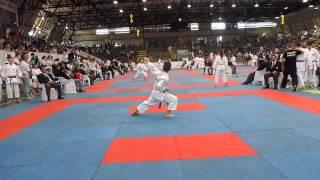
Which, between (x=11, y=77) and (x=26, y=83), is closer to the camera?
(x=11, y=77)

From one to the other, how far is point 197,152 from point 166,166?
0.82 meters

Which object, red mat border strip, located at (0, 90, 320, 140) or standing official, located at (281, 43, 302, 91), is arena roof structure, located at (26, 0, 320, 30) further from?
standing official, located at (281, 43, 302, 91)

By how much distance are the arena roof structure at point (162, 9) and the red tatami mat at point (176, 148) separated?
28993 millimetres

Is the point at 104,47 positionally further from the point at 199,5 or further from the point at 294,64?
the point at 294,64

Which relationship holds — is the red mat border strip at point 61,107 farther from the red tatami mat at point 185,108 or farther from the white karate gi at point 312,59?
the red tatami mat at point 185,108

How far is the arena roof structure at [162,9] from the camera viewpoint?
3903cm

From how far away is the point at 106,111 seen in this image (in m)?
9.77

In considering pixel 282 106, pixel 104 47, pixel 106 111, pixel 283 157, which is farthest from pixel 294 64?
pixel 104 47

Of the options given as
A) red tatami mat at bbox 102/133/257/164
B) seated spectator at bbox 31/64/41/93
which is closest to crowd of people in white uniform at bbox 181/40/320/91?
red tatami mat at bbox 102/133/257/164

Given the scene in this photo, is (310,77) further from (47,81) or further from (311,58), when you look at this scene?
(47,81)

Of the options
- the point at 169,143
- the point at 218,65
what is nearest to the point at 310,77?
the point at 218,65

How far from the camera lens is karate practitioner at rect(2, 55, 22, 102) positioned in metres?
12.8

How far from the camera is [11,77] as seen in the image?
12875 millimetres

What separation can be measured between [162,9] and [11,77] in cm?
3274
